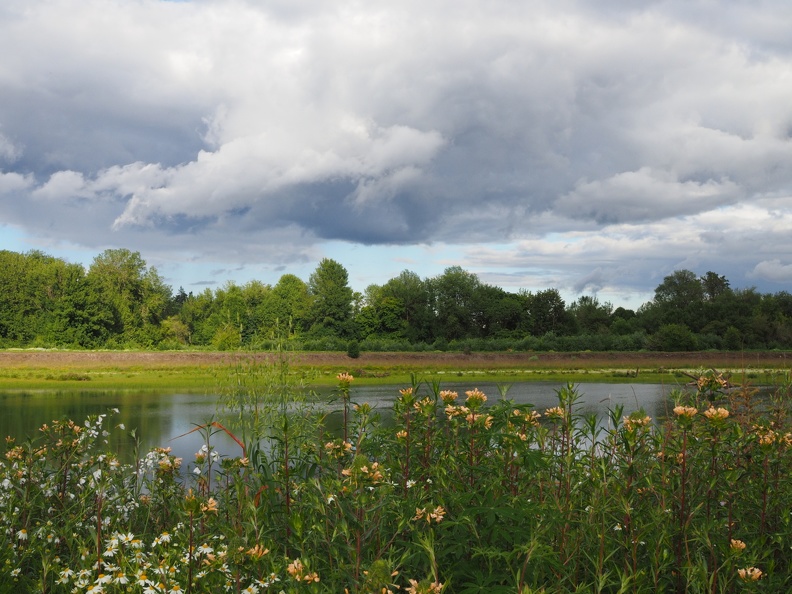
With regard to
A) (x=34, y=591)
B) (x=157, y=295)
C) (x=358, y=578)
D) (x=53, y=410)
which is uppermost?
(x=157, y=295)

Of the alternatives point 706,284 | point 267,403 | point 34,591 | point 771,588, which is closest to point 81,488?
point 34,591

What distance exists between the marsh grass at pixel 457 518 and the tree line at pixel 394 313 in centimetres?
4653

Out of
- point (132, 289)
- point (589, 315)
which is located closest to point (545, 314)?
point (589, 315)

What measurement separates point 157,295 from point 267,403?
73.8 m

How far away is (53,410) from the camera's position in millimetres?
22797

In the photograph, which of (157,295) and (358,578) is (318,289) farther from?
(358,578)

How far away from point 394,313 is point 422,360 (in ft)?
97.7

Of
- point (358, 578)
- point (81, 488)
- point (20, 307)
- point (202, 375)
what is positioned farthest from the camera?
point (20, 307)

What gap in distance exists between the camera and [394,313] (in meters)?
76.1

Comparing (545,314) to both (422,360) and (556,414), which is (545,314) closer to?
(422,360)

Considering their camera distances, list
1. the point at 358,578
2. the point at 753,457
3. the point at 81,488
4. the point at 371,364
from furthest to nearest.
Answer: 1. the point at 371,364
2. the point at 81,488
3. the point at 753,457
4. the point at 358,578

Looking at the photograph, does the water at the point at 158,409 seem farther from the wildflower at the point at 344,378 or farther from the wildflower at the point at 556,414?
the wildflower at the point at 344,378

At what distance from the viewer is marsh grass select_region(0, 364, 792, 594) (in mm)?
2541

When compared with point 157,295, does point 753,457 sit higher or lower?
lower
